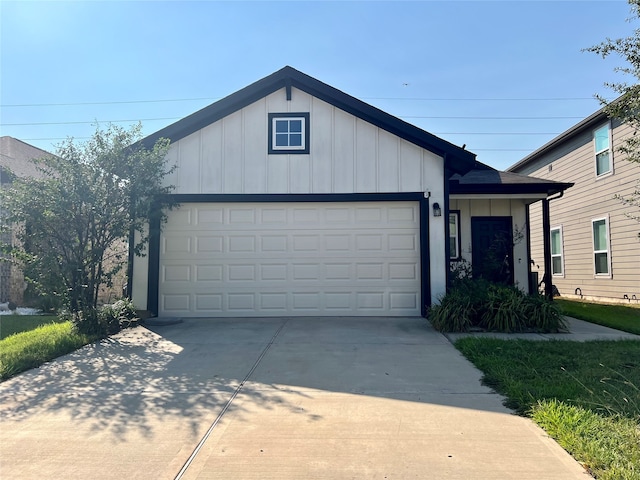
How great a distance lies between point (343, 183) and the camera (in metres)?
9.20

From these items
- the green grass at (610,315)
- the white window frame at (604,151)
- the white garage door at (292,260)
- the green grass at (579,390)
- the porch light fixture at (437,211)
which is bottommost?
the green grass at (579,390)

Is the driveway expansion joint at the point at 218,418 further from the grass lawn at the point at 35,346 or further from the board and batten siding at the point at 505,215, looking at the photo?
the board and batten siding at the point at 505,215

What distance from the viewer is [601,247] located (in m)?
13.2

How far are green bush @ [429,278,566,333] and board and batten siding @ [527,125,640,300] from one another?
5.77 meters

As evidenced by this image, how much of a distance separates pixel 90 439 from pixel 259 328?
4516 mm

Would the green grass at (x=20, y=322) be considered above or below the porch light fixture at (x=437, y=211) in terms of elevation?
below

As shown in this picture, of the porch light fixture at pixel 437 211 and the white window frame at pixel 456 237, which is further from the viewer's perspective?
the white window frame at pixel 456 237

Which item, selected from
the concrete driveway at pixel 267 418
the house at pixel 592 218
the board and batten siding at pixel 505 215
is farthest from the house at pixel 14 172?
the house at pixel 592 218

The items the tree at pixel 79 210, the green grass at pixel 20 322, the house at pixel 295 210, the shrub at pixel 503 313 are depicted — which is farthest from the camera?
the house at pixel 295 210

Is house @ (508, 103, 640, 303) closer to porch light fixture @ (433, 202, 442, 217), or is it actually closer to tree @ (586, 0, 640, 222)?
porch light fixture @ (433, 202, 442, 217)

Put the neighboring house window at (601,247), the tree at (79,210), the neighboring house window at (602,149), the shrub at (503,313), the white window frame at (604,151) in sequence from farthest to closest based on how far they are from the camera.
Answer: the neighboring house window at (601,247) < the neighboring house window at (602,149) < the white window frame at (604,151) < the shrub at (503,313) < the tree at (79,210)

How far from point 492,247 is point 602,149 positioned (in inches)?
208

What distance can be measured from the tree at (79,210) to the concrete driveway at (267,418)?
1.75 metres

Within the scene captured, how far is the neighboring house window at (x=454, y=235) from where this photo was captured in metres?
11.0
